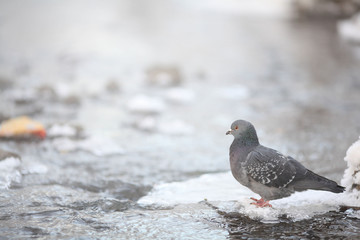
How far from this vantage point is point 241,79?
394 inches

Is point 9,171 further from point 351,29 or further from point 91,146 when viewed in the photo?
point 351,29

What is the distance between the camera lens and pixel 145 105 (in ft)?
26.7

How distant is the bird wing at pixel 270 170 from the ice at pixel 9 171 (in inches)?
95.2

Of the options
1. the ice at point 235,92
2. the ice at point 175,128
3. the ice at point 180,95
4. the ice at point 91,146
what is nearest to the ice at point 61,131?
the ice at point 91,146

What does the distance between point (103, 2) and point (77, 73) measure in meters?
6.71

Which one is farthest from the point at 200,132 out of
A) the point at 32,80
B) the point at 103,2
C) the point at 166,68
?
the point at 103,2

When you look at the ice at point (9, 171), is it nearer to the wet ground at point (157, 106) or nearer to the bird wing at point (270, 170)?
the wet ground at point (157, 106)

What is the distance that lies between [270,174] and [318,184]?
1.33 feet

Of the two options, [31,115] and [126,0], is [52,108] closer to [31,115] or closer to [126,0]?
[31,115]

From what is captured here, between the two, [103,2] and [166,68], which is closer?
[166,68]

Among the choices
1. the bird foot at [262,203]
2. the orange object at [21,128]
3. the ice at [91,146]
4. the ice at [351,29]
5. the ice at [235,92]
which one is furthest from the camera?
the ice at [351,29]

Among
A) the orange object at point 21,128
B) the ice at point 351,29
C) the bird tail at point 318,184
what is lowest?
the bird tail at point 318,184

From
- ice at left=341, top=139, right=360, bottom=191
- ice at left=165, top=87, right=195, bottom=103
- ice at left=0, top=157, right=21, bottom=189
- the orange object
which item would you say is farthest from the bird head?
ice at left=165, top=87, right=195, bottom=103

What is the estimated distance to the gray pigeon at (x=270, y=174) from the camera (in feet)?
13.0
